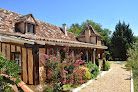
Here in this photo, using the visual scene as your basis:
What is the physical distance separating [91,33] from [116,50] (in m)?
15.9

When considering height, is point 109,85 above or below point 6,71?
below

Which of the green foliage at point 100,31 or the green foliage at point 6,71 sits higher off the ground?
the green foliage at point 100,31

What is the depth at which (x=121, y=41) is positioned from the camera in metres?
31.6

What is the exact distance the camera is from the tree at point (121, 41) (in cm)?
3106

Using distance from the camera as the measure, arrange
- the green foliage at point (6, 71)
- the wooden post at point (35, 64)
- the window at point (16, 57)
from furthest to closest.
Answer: the window at point (16, 57), the wooden post at point (35, 64), the green foliage at point (6, 71)

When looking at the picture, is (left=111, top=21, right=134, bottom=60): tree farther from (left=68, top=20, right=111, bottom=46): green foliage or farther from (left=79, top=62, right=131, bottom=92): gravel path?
(left=79, top=62, right=131, bottom=92): gravel path

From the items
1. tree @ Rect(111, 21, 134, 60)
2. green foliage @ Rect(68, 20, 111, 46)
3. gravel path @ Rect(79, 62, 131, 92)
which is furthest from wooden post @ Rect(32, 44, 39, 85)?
green foliage @ Rect(68, 20, 111, 46)

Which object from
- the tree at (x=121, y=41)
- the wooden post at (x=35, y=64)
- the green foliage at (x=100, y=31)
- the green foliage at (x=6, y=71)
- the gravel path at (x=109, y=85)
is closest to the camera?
the green foliage at (x=6, y=71)

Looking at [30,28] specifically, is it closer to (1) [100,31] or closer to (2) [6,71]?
(2) [6,71]

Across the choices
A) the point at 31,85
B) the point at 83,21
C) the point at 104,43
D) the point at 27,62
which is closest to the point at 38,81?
the point at 31,85

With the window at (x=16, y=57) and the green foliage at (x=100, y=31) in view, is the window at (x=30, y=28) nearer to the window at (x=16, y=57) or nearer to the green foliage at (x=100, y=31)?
the window at (x=16, y=57)

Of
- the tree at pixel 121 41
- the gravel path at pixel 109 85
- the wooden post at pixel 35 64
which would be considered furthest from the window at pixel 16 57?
the tree at pixel 121 41

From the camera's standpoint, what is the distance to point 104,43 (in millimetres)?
36250

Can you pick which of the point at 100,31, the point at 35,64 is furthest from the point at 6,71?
the point at 100,31
